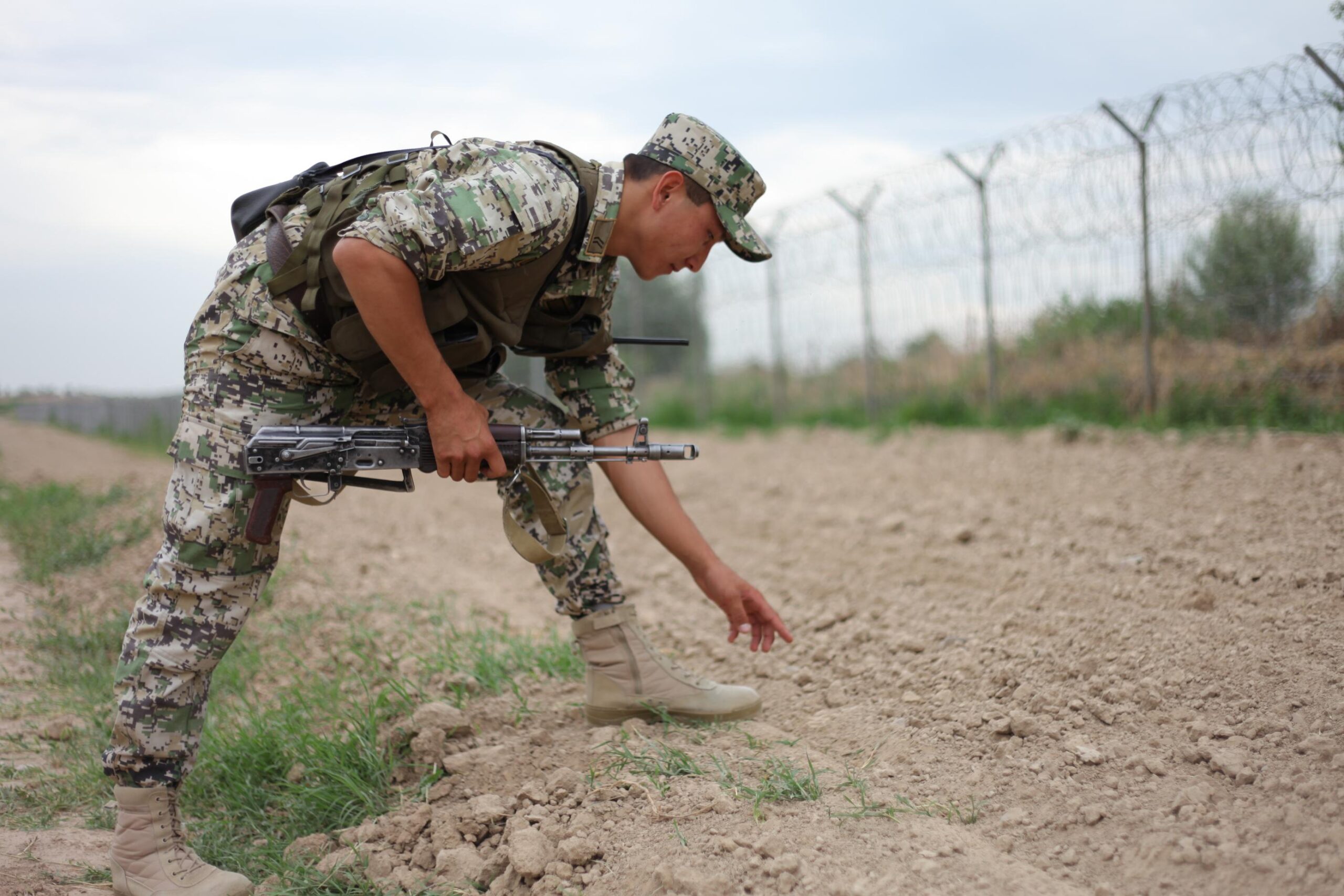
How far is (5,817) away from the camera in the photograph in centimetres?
258

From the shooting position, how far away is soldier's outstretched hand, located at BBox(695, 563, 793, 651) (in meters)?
2.46

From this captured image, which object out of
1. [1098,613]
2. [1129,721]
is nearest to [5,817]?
[1129,721]

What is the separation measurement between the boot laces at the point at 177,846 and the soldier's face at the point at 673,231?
1.55m

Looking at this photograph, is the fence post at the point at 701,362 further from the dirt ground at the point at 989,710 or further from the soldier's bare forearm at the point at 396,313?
the soldier's bare forearm at the point at 396,313

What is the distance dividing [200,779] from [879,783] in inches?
71.4

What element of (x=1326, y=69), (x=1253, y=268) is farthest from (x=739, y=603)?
(x=1253, y=268)

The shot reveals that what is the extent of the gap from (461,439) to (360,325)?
317 mm

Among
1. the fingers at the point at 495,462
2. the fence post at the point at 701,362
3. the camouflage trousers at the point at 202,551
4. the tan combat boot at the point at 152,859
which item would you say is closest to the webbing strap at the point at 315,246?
the camouflage trousers at the point at 202,551

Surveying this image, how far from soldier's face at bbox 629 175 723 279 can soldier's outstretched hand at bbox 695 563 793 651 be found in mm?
730

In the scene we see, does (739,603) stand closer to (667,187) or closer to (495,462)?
(495,462)

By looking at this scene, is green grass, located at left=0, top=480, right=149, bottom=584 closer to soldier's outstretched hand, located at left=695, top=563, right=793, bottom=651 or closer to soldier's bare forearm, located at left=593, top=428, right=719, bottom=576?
soldier's bare forearm, located at left=593, top=428, right=719, bottom=576

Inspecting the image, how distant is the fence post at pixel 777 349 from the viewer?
9883mm

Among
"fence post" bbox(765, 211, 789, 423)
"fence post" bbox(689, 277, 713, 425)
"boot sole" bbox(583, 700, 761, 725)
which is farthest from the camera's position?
"fence post" bbox(689, 277, 713, 425)

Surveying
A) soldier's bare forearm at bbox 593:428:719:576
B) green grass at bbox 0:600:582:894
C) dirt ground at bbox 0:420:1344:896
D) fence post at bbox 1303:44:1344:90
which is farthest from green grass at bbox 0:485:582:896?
fence post at bbox 1303:44:1344:90
